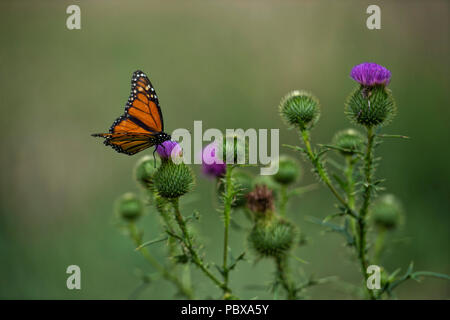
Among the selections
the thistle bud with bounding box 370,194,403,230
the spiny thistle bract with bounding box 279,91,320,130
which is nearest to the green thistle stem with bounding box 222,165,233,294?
the spiny thistle bract with bounding box 279,91,320,130

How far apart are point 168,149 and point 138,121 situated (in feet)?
1.77

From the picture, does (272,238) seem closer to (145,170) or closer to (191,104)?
(145,170)

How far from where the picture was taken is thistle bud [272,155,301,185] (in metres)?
3.77

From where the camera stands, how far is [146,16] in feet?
28.0

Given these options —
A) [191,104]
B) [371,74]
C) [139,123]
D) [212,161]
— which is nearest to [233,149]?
[212,161]

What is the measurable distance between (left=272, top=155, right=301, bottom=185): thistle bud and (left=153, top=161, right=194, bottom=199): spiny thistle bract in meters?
0.98

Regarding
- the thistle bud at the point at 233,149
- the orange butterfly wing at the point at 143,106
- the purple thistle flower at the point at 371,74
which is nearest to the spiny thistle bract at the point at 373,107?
the purple thistle flower at the point at 371,74

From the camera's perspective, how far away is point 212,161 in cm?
326

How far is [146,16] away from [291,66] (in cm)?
303

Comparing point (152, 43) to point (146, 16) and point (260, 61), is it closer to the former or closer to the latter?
point (146, 16)

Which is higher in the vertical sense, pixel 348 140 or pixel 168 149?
pixel 348 140

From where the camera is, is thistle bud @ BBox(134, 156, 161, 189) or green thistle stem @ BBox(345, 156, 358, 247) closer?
green thistle stem @ BBox(345, 156, 358, 247)

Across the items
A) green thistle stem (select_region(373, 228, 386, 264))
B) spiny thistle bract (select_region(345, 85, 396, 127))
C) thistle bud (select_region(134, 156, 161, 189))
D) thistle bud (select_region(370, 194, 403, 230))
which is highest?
spiny thistle bract (select_region(345, 85, 396, 127))

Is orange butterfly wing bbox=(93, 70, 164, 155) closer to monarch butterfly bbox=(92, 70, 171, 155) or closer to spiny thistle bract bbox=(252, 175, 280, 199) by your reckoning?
monarch butterfly bbox=(92, 70, 171, 155)
